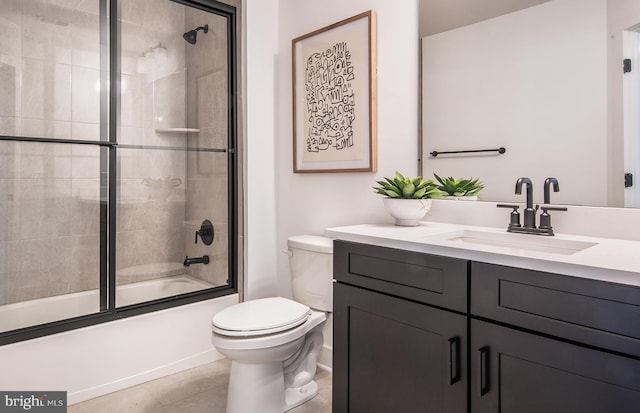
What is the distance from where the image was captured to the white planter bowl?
1661 millimetres

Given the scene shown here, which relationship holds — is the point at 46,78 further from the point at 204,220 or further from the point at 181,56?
the point at 204,220

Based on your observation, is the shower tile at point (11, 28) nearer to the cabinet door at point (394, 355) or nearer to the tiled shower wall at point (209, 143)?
the tiled shower wall at point (209, 143)

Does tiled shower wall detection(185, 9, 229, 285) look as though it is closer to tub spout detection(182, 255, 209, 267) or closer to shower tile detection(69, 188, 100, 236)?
tub spout detection(182, 255, 209, 267)

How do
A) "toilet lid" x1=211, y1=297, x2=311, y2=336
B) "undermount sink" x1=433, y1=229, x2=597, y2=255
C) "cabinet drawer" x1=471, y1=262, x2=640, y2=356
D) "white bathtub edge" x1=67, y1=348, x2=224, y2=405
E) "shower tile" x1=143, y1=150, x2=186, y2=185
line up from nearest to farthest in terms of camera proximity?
"cabinet drawer" x1=471, y1=262, x2=640, y2=356
"undermount sink" x1=433, y1=229, x2=597, y2=255
"toilet lid" x1=211, y1=297, x2=311, y2=336
"white bathtub edge" x1=67, y1=348, x2=224, y2=405
"shower tile" x1=143, y1=150, x2=186, y2=185

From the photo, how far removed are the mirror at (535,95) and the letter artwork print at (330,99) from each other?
1.40 ft

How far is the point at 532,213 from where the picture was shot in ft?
4.64

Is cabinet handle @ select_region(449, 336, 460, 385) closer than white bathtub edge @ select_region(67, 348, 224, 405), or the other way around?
cabinet handle @ select_region(449, 336, 460, 385)

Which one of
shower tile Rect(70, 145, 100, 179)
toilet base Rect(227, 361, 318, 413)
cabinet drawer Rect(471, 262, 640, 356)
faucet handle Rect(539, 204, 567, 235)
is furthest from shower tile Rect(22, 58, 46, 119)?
faucet handle Rect(539, 204, 567, 235)

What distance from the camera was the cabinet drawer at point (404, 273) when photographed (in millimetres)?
1152

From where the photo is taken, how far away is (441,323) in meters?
1.18

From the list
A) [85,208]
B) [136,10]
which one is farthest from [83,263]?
[136,10]

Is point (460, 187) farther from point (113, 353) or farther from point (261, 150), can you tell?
point (113, 353)

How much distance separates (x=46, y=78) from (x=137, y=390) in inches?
71.3

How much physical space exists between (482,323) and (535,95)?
967mm
